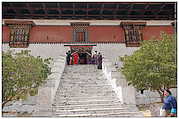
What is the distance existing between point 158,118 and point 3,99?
4.89m

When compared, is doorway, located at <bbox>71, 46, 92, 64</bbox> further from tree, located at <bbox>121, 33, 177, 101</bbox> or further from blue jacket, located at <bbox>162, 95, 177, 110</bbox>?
blue jacket, located at <bbox>162, 95, 177, 110</bbox>

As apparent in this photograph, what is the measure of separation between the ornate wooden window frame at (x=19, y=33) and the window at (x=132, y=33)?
686 centimetres

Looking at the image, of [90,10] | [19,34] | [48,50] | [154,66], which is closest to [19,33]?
[19,34]

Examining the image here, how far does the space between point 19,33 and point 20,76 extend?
10.2 meters

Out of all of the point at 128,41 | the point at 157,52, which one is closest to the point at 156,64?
the point at 157,52

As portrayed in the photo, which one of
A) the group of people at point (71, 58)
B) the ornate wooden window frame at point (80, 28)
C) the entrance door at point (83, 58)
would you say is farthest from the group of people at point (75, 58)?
the ornate wooden window frame at point (80, 28)

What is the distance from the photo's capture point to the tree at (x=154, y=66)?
8703mm

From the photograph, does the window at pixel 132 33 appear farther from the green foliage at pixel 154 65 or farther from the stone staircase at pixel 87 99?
the green foliage at pixel 154 65

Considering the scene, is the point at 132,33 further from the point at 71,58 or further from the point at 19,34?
the point at 19,34

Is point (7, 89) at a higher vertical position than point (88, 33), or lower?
lower

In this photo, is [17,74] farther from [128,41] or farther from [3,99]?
[128,41]

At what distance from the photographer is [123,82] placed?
965 cm

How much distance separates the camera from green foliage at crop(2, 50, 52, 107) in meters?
7.87

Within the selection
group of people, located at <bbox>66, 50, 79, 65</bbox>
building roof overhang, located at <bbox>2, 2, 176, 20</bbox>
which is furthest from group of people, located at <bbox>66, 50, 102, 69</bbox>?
building roof overhang, located at <bbox>2, 2, 176, 20</bbox>
